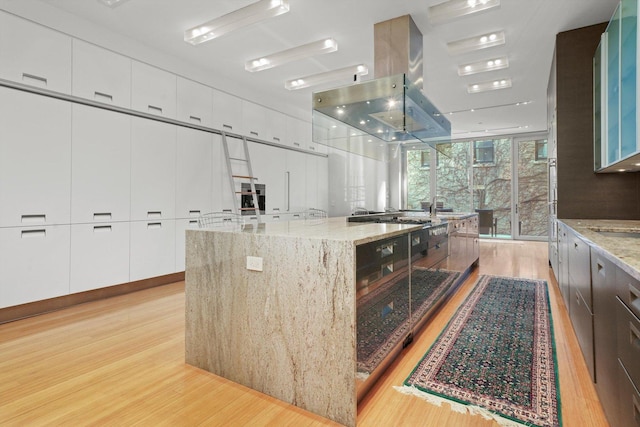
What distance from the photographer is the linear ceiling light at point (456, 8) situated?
2988 millimetres

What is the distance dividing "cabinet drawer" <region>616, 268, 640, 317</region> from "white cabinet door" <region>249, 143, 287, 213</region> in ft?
15.9

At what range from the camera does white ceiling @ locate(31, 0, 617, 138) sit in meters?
3.27

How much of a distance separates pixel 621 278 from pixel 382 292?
104 centimetres

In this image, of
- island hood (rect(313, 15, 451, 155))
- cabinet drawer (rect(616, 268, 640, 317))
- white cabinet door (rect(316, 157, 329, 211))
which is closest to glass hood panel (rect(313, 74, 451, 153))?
island hood (rect(313, 15, 451, 155))

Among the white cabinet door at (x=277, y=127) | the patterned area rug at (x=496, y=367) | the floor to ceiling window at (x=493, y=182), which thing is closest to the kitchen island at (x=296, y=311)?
the patterned area rug at (x=496, y=367)

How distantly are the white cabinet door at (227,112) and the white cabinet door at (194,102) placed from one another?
9 centimetres

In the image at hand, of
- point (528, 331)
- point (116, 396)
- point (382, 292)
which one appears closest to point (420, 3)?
point (382, 292)

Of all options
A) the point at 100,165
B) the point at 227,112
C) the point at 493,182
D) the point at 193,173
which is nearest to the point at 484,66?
the point at 227,112

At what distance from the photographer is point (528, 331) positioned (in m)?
2.74

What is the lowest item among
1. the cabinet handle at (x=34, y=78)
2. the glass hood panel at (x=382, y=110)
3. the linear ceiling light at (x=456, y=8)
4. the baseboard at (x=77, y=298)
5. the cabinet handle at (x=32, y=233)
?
the baseboard at (x=77, y=298)

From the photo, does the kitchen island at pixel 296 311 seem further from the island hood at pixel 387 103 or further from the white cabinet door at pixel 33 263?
the white cabinet door at pixel 33 263

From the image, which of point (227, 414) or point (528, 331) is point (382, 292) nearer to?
point (227, 414)

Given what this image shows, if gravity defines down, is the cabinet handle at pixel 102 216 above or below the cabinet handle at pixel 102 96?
below

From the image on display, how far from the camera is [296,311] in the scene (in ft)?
5.73
